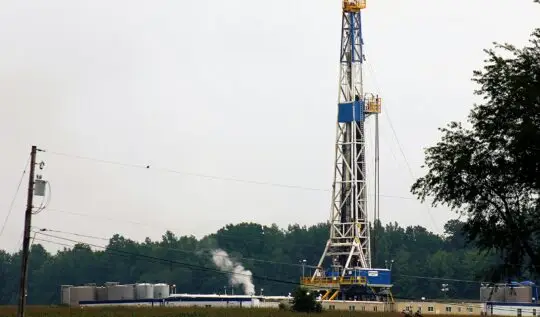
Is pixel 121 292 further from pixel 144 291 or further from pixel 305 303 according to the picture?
pixel 305 303

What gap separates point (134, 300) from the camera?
170m

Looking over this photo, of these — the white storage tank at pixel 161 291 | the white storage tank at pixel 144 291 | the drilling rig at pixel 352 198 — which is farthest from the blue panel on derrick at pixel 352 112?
the white storage tank at pixel 144 291

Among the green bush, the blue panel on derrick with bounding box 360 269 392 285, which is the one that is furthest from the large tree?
the blue panel on derrick with bounding box 360 269 392 285

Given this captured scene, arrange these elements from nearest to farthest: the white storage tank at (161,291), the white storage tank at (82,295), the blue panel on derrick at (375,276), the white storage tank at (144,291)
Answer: the blue panel on derrick at (375,276) < the white storage tank at (161,291) < the white storage tank at (144,291) < the white storage tank at (82,295)

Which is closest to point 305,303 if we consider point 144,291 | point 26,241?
point 144,291

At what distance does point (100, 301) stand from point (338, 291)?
133ft

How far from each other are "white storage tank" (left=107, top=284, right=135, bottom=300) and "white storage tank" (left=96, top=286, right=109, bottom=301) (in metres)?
0.55

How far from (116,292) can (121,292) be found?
4.43ft

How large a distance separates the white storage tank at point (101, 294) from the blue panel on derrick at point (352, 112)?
48.3 metres

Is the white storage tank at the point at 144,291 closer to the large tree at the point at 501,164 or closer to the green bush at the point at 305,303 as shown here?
the green bush at the point at 305,303

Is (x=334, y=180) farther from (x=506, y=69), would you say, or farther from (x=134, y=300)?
(x=506, y=69)

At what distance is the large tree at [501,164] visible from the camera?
6525 cm

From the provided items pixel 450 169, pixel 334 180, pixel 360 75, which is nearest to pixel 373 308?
pixel 334 180

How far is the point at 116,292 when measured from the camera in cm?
17625
